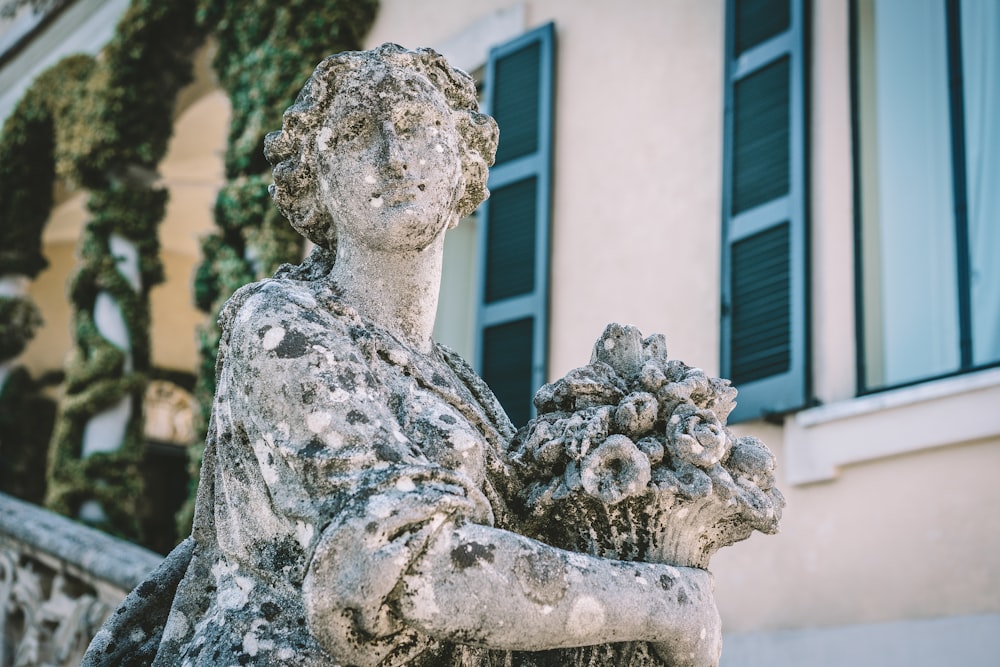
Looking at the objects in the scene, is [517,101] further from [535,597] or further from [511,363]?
[535,597]

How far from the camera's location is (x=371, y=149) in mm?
2510

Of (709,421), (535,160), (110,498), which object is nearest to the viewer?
(709,421)

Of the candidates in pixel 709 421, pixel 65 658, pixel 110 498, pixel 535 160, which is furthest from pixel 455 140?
pixel 110 498

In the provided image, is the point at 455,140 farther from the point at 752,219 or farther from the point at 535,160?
the point at 535,160

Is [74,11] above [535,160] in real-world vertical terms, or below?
above

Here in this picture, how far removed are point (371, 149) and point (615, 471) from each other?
2.43 feet

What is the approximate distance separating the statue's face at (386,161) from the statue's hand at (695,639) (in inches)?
32.3

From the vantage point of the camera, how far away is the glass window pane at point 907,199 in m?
5.65

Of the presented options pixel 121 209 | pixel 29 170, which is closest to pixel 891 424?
pixel 121 209

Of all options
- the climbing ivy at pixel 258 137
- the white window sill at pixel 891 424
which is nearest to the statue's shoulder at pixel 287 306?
the white window sill at pixel 891 424

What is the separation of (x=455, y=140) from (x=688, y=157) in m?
4.23

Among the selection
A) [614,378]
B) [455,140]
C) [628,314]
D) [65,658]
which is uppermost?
[628,314]

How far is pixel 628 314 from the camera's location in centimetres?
668

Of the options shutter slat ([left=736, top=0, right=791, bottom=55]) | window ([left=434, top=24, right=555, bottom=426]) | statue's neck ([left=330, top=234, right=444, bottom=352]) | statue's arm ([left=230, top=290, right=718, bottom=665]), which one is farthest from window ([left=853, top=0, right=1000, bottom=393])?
statue's arm ([left=230, top=290, right=718, bottom=665])
